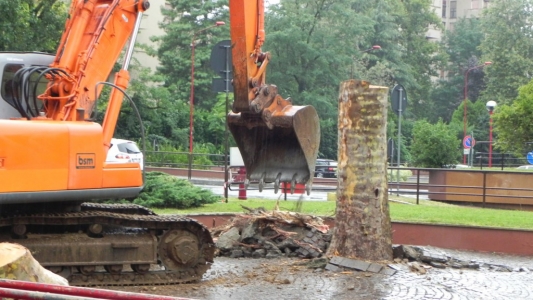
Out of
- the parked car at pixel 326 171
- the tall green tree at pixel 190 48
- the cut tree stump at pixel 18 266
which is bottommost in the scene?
the cut tree stump at pixel 18 266

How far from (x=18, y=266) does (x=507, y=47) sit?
7529cm

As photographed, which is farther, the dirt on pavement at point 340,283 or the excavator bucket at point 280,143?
the excavator bucket at point 280,143

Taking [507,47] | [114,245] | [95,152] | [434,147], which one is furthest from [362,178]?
[507,47]

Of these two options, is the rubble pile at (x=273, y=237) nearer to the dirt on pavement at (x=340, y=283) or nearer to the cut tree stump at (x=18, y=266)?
the dirt on pavement at (x=340, y=283)

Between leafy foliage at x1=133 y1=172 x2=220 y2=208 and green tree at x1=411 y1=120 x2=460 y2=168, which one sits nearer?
leafy foliage at x1=133 y1=172 x2=220 y2=208

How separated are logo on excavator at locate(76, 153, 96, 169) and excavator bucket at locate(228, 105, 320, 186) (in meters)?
2.09

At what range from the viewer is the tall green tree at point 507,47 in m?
74.5

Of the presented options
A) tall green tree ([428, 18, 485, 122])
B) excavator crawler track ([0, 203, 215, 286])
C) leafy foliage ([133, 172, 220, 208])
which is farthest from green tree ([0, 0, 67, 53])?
tall green tree ([428, 18, 485, 122])

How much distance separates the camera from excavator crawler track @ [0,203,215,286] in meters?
9.99

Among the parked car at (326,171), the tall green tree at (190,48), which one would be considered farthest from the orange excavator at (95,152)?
the tall green tree at (190,48)

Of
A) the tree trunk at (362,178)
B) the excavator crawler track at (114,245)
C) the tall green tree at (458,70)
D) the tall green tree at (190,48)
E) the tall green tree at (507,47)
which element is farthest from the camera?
the tall green tree at (458,70)

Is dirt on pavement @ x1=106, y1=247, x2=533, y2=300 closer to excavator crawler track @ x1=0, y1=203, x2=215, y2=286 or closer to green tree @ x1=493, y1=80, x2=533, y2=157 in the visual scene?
excavator crawler track @ x1=0, y1=203, x2=215, y2=286

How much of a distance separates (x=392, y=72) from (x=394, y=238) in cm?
5342

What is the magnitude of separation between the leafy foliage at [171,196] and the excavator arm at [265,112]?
6344mm
